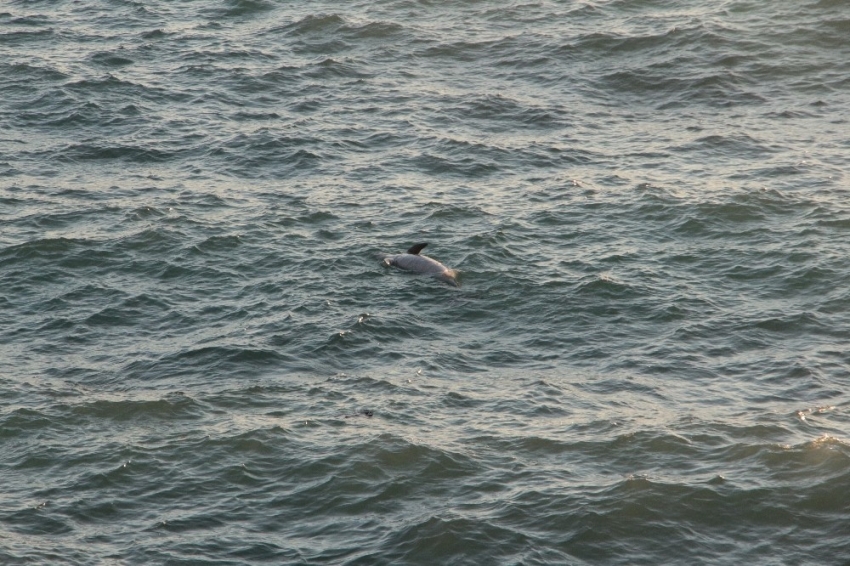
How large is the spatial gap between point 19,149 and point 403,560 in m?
24.0

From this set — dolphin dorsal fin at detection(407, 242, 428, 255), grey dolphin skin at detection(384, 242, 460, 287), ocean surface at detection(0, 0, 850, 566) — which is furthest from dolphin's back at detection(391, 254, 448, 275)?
ocean surface at detection(0, 0, 850, 566)

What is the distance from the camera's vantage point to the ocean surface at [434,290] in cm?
1975

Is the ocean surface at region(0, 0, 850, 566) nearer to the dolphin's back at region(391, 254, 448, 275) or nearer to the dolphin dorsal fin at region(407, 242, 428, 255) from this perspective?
the dolphin's back at region(391, 254, 448, 275)

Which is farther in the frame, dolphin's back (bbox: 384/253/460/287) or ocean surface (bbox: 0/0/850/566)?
dolphin's back (bbox: 384/253/460/287)

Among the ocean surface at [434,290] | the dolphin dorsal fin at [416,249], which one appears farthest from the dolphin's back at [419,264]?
the ocean surface at [434,290]

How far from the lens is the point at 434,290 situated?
90.4ft

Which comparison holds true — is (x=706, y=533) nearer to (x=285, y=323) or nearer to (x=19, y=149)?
(x=285, y=323)

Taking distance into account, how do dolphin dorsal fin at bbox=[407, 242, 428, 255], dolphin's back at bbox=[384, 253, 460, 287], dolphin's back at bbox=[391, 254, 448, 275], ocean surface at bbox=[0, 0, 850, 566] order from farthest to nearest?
dolphin dorsal fin at bbox=[407, 242, 428, 255], dolphin's back at bbox=[391, 254, 448, 275], dolphin's back at bbox=[384, 253, 460, 287], ocean surface at bbox=[0, 0, 850, 566]

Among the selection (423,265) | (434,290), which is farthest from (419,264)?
(434,290)

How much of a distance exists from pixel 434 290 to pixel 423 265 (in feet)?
2.91

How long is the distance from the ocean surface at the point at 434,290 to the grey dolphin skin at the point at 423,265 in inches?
12.1

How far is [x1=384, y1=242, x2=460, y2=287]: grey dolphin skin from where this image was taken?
91.4 feet

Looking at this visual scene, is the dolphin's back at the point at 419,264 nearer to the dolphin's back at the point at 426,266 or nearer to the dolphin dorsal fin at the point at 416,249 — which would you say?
the dolphin's back at the point at 426,266

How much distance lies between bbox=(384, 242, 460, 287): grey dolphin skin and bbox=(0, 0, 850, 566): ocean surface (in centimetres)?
31
